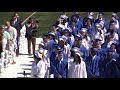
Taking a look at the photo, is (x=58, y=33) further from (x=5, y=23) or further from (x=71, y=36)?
(x=5, y=23)

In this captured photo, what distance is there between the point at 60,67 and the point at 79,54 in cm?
52

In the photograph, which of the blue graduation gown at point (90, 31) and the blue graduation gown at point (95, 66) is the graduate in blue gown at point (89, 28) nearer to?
the blue graduation gown at point (90, 31)

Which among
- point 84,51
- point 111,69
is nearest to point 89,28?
point 84,51

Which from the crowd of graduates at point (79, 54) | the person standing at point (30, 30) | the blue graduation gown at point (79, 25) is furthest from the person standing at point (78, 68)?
the person standing at point (30, 30)

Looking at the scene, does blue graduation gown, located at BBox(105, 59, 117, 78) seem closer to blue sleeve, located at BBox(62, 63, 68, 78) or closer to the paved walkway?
blue sleeve, located at BBox(62, 63, 68, 78)

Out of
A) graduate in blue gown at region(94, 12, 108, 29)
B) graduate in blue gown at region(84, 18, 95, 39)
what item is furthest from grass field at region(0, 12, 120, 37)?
graduate in blue gown at region(84, 18, 95, 39)

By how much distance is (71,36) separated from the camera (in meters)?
14.4

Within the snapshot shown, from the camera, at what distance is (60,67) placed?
13859 millimetres

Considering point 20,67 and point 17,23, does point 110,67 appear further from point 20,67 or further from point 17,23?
point 17,23

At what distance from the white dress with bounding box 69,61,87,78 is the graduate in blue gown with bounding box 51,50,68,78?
0.46ft
